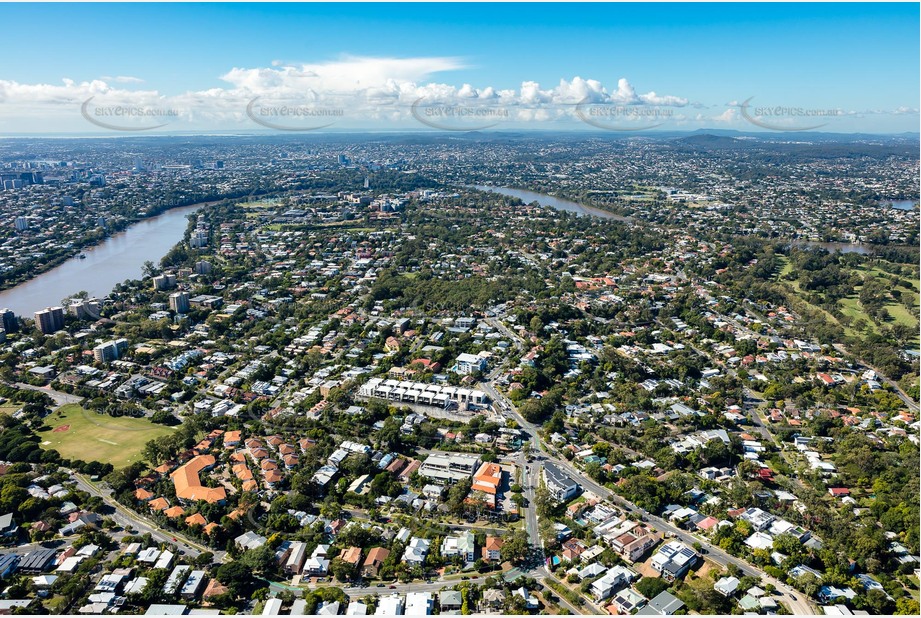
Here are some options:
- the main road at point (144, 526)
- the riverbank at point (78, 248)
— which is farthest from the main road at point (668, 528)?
the riverbank at point (78, 248)

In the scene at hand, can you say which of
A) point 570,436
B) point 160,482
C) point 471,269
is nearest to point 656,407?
point 570,436

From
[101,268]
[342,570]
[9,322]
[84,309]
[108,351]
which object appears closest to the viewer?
[342,570]

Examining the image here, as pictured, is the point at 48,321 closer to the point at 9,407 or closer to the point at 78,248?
the point at 9,407

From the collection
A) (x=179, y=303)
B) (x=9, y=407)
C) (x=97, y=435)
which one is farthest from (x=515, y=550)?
(x=179, y=303)

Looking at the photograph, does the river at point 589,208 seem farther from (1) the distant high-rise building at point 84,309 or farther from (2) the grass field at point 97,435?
(2) the grass field at point 97,435

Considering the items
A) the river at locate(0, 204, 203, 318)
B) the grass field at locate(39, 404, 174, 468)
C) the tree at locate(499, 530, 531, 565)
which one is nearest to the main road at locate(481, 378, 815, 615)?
the tree at locate(499, 530, 531, 565)

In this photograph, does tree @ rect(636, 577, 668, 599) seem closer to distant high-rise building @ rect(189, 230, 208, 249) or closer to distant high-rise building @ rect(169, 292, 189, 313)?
distant high-rise building @ rect(169, 292, 189, 313)
